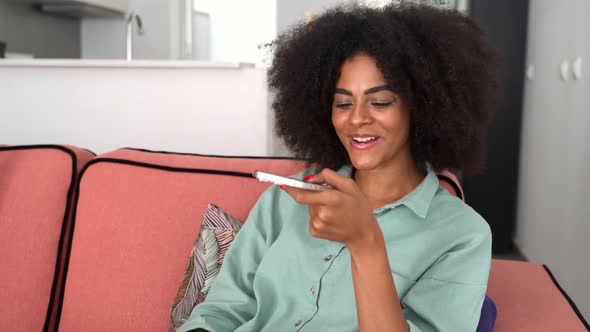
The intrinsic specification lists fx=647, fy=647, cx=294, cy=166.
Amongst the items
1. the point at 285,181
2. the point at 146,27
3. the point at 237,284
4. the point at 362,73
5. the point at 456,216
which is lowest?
the point at 237,284

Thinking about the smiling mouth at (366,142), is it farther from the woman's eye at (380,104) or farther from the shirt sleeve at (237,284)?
the shirt sleeve at (237,284)

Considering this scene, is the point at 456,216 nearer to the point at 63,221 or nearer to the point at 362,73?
the point at 362,73

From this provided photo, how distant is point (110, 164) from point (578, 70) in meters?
1.94

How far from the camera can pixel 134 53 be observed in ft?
17.5

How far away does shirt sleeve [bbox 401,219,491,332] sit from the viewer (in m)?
0.96

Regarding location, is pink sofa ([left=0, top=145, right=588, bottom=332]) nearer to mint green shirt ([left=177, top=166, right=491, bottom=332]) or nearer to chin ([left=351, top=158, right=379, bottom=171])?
mint green shirt ([left=177, top=166, right=491, bottom=332])

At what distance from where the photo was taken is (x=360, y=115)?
109 centimetres

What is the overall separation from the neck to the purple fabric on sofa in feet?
0.83

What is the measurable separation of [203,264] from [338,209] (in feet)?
1.73

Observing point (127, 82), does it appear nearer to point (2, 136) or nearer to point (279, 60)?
point (2, 136)

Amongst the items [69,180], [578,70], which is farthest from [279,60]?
[578,70]

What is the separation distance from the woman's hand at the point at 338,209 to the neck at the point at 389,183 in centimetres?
36

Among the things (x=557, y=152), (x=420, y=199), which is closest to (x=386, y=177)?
(x=420, y=199)

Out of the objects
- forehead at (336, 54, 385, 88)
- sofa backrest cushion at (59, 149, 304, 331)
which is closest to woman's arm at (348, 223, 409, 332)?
forehead at (336, 54, 385, 88)
